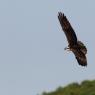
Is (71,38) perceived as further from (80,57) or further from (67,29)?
(80,57)

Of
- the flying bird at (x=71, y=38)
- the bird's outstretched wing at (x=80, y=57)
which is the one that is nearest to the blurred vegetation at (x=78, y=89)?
the bird's outstretched wing at (x=80, y=57)

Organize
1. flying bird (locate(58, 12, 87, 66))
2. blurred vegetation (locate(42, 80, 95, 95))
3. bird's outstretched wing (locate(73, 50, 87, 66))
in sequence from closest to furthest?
flying bird (locate(58, 12, 87, 66)) < bird's outstretched wing (locate(73, 50, 87, 66)) < blurred vegetation (locate(42, 80, 95, 95))

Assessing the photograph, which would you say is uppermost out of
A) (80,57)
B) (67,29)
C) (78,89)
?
(78,89)

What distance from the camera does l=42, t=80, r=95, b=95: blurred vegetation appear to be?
162 feet

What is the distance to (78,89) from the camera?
5138cm

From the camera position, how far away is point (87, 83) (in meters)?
52.6

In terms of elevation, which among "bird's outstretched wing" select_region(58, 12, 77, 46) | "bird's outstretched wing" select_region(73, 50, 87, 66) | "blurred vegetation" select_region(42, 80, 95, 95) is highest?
"blurred vegetation" select_region(42, 80, 95, 95)

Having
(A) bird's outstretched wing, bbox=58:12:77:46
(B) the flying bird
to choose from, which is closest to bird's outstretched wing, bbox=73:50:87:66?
(B) the flying bird

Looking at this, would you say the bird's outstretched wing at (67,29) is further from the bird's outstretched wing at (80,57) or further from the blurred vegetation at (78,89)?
the blurred vegetation at (78,89)

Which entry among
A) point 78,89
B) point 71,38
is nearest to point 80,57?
point 71,38

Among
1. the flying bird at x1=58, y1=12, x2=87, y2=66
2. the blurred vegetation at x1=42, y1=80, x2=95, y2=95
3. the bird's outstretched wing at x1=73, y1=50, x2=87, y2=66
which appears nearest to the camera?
the flying bird at x1=58, y1=12, x2=87, y2=66

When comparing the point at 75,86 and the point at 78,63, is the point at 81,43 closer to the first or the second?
the point at 78,63

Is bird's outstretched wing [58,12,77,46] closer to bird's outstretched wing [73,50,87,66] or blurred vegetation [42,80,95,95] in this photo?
Result: bird's outstretched wing [73,50,87,66]

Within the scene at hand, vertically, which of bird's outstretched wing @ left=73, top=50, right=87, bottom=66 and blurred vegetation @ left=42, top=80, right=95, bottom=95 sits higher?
blurred vegetation @ left=42, top=80, right=95, bottom=95
